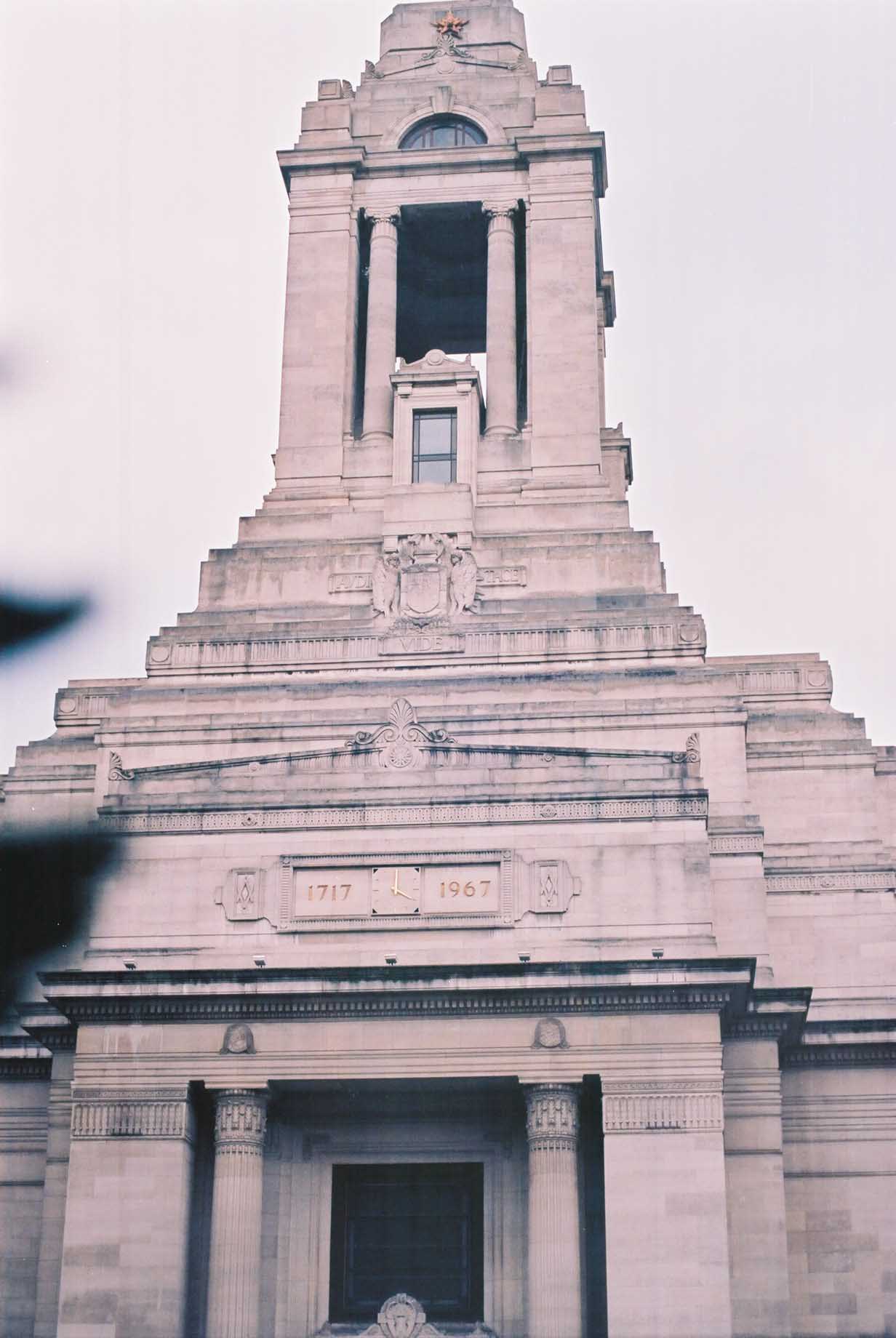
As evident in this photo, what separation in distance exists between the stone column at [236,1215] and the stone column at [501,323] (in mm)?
21509

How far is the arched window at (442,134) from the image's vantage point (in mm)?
60406

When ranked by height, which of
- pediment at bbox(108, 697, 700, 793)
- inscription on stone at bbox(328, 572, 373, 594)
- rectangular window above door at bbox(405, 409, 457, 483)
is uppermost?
rectangular window above door at bbox(405, 409, 457, 483)

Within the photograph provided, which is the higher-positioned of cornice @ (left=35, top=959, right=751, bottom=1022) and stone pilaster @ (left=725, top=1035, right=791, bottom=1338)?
cornice @ (left=35, top=959, right=751, bottom=1022)

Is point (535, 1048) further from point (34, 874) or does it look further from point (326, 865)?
point (34, 874)

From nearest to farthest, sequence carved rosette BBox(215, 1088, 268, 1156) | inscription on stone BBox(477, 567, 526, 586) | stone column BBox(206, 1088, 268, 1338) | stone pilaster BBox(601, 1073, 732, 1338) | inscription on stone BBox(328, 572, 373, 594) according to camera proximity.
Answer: stone pilaster BBox(601, 1073, 732, 1338), stone column BBox(206, 1088, 268, 1338), carved rosette BBox(215, 1088, 268, 1156), inscription on stone BBox(477, 567, 526, 586), inscription on stone BBox(328, 572, 373, 594)

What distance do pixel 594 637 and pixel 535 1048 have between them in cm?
1217

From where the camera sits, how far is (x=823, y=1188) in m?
44.2

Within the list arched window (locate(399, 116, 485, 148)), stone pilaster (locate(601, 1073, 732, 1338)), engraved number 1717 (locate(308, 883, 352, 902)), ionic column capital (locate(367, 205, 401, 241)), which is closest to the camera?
stone pilaster (locate(601, 1073, 732, 1338))

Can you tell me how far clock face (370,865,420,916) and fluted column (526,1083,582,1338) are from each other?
450 cm

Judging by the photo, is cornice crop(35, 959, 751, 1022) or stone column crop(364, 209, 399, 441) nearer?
cornice crop(35, 959, 751, 1022)

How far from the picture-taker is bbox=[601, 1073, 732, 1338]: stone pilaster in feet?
129

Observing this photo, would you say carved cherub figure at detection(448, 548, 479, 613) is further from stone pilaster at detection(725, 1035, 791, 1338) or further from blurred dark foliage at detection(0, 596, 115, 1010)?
stone pilaster at detection(725, 1035, 791, 1338)

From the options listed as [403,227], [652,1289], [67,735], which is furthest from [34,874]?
[403,227]

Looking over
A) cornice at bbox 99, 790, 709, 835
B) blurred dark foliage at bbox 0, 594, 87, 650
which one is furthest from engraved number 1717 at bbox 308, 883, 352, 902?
blurred dark foliage at bbox 0, 594, 87, 650
